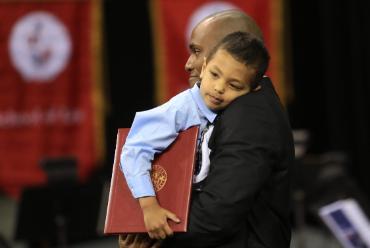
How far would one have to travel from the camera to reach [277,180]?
2.07 m

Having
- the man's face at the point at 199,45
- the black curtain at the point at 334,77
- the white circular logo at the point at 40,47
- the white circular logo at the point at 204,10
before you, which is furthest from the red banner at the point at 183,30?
the man's face at the point at 199,45

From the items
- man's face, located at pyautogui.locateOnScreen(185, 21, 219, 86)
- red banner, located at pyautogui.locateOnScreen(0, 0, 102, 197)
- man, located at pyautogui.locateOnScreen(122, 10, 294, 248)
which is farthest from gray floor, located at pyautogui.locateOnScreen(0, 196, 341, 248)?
man, located at pyautogui.locateOnScreen(122, 10, 294, 248)

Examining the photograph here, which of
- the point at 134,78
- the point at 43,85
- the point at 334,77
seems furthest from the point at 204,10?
the point at 43,85

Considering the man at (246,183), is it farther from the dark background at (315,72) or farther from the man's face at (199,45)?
the dark background at (315,72)

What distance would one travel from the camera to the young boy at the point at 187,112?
198 cm

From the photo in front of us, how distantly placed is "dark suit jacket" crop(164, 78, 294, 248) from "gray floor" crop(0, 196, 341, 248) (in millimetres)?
5049

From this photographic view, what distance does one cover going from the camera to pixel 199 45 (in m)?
2.31

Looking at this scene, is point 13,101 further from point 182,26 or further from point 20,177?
point 182,26

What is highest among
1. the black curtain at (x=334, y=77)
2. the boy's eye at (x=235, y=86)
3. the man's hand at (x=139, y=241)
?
the boy's eye at (x=235, y=86)

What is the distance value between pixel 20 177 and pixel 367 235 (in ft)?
14.0

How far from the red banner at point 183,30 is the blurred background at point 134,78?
0.01 meters

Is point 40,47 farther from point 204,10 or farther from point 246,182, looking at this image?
point 246,182

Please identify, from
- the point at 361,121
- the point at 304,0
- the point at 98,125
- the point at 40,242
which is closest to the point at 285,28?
the point at 304,0

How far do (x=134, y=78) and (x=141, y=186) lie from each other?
20.4 ft
